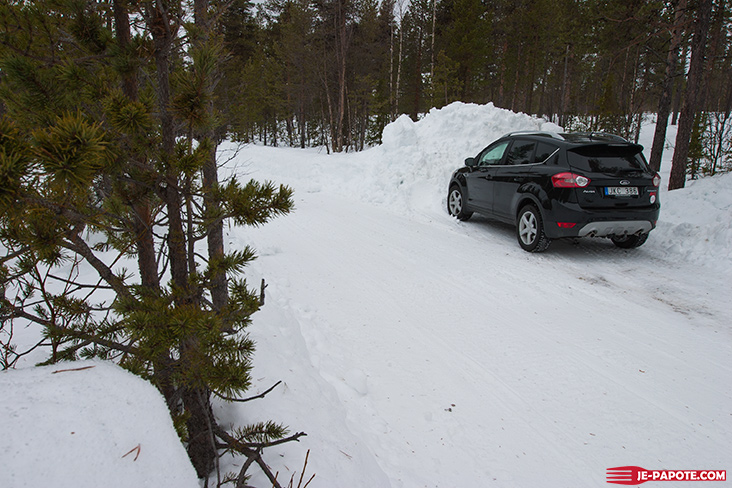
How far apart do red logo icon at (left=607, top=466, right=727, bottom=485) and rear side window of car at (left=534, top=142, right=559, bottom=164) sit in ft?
16.5

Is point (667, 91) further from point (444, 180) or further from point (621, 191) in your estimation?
point (621, 191)

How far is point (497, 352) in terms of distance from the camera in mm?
3814

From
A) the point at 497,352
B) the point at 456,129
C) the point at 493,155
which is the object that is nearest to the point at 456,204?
the point at 493,155

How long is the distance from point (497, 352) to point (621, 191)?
4.04 meters

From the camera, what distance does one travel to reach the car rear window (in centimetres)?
619

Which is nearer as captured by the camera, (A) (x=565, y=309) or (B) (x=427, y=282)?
(A) (x=565, y=309)

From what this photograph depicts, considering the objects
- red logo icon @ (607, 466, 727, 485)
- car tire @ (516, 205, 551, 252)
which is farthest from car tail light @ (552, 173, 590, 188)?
red logo icon @ (607, 466, 727, 485)

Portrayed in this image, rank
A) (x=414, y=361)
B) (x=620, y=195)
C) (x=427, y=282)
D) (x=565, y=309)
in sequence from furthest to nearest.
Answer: (x=620, y=195)
(x=427, y=282)
(x=565, y=309)
(x=414, y=361)

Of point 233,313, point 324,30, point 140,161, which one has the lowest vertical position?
point 233,313

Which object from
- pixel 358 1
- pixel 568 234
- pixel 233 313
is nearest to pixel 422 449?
pixel 233 313

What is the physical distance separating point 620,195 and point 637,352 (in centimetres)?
322

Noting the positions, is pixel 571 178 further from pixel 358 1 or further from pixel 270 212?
pixel 358 1

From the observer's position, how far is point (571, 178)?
611cm

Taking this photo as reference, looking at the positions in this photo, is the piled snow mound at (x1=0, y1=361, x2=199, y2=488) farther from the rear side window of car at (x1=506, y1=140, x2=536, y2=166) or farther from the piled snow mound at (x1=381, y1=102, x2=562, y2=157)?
the piled snow mound at (x1=381, y1=102, x2=562, y2=157)
